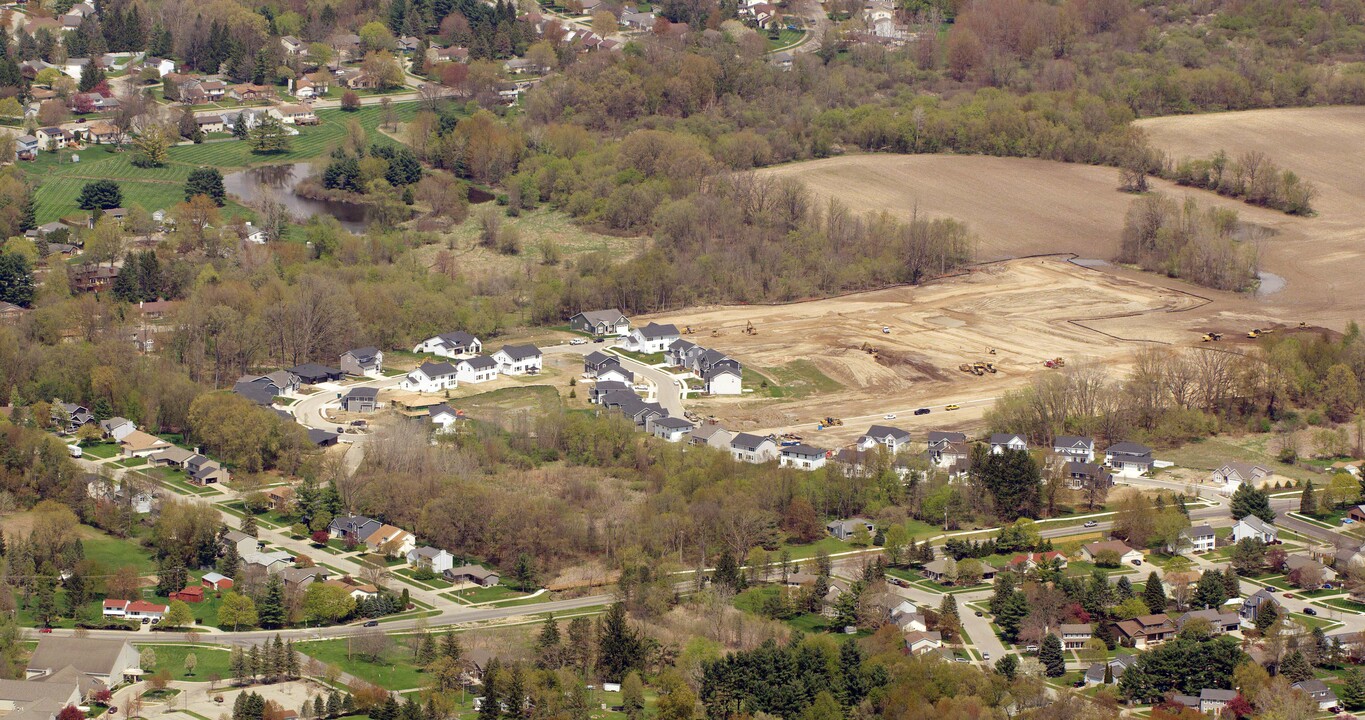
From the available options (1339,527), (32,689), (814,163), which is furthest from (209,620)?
(814,163)

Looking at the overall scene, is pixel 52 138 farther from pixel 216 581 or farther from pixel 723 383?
pixel 216 581

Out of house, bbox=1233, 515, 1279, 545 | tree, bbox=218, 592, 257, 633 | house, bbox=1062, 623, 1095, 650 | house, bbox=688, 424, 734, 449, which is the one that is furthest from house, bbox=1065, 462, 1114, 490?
tree, bbox=218, 592, 257, 633

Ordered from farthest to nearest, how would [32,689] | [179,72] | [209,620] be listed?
[179,72] < [209,620] < [32,689]

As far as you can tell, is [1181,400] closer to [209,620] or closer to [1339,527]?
[1339,527]

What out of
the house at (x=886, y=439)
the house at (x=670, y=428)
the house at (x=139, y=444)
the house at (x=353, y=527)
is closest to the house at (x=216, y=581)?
the house at (x=353, y=527)

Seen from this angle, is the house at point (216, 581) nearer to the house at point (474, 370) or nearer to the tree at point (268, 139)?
the house at point (474, 370)

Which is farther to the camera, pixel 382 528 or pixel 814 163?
pixel 814 163
